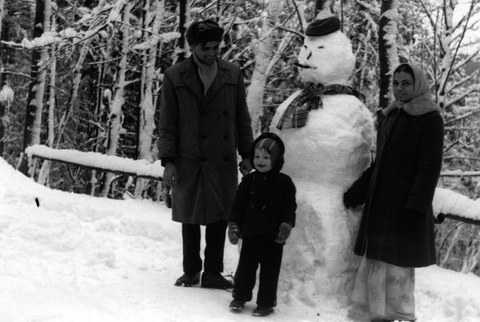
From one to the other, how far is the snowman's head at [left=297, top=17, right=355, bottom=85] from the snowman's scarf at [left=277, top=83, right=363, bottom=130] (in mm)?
65

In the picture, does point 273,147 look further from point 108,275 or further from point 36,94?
point 36,94

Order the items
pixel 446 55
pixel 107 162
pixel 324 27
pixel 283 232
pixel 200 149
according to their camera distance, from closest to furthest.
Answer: pixel 283 232 → pixel 200 149 → pixel 324 27 → pixel 107 162 → pixel 446 55

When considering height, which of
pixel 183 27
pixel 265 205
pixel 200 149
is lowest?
pixel 265 205

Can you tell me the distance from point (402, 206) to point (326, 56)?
1.38 m

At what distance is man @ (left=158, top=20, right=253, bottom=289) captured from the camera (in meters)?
4.60

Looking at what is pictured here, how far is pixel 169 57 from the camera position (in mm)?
12789

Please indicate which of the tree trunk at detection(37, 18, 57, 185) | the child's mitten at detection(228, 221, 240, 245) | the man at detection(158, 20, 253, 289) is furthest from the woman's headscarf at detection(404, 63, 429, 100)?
the tree trunk at detection(37, 18, 57, 185)

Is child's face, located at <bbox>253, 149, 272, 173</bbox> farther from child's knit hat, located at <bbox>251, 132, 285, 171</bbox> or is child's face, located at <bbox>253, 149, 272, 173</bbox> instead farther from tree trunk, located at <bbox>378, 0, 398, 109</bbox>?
tree trunk, located at <bbox>378, 0, 398, 109</bbox>

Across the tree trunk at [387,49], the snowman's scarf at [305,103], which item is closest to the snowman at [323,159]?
the snowman's scarf at [305,103]

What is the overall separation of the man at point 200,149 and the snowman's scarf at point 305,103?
452 mm

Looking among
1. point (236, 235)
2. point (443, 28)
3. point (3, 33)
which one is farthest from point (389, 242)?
Result: point (3, 33)

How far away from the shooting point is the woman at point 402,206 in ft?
13.5

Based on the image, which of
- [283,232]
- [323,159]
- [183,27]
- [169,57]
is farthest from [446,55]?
[283,232]

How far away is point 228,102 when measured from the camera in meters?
4.70
